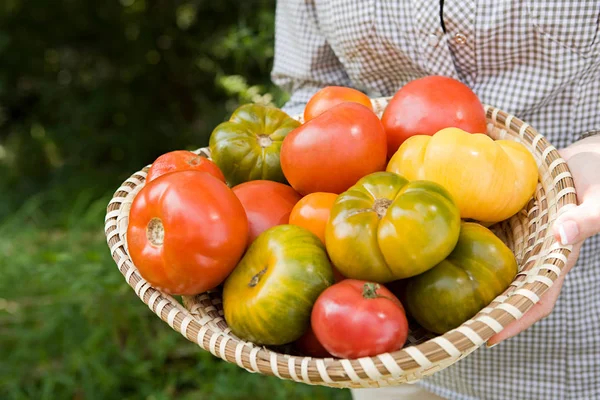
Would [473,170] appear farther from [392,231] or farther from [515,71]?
[515,71]

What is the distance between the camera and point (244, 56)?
2330mm

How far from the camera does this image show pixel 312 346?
95cm

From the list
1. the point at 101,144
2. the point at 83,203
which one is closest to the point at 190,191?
the point at 83,203

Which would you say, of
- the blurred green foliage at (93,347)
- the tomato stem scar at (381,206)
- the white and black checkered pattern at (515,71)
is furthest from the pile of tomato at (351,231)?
the blurred green foliage at (93,347)

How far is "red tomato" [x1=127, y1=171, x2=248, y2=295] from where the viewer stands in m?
0.95

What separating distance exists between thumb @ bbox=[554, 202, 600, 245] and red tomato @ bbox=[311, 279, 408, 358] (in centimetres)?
25

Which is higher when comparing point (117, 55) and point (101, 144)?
point (117, 55)

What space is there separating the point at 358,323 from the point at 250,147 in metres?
0.47

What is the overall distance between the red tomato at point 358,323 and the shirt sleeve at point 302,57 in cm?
67

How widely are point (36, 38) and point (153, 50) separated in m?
0.60

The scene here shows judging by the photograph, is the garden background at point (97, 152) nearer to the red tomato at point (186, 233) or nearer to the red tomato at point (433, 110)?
the red tomato at point (433, 110)

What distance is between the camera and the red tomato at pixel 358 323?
→ 0.85m

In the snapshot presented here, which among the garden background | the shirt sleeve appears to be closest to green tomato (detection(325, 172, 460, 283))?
the shirt sleeve

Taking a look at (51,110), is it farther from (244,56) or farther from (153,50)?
(244,56)
